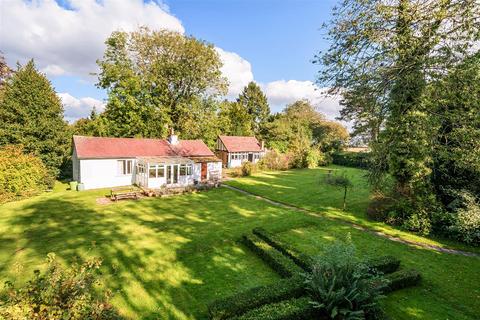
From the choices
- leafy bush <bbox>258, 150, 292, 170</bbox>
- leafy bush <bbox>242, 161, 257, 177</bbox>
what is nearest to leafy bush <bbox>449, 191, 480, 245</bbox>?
leafy bush <bbox>242, 161, 257, 177</bbox>

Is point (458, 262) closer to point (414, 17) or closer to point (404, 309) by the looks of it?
point (404, 309)

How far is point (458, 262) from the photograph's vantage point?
411 inches

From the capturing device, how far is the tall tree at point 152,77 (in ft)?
94.5

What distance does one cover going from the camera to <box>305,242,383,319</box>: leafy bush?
6.19m

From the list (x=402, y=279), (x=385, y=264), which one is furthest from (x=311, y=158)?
(x=402, y=279)

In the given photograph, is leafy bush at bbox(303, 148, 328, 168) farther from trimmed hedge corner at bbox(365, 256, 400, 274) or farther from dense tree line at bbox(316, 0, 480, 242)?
trimmed hedge corner at bbox(365, 256, 400, 274)

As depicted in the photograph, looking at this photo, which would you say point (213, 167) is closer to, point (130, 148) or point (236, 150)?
point (130, 148)

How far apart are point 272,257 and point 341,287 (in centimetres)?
325

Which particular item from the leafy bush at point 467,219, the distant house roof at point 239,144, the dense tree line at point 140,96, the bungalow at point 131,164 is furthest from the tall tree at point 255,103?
the leafy bush at point 467,219

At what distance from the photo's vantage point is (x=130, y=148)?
2356 cm

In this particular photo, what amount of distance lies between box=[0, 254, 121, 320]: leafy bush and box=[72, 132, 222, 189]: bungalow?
56.9 feet

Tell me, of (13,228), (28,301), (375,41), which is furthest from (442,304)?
(13,228)

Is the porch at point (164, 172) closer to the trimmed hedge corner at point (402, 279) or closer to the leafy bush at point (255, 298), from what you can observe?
the leafy bush at point (255, 298)

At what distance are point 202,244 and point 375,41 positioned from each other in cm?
972
